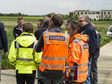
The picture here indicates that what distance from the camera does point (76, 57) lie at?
14.0ft

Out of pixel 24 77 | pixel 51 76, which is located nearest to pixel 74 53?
pixel 51 76

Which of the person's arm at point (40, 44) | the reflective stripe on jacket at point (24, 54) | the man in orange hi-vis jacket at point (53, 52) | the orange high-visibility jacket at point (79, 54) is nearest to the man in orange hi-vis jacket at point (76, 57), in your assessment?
the orange high-visibility jacket at point (79, 54)

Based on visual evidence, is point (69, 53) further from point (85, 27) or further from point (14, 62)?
point (85, 27)

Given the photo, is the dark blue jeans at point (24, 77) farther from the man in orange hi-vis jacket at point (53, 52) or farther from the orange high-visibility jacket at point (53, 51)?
the orange high-visibility jacket at point (53, 51)

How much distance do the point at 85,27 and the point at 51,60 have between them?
191 centimetres

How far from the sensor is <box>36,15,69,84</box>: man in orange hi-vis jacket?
4.21m

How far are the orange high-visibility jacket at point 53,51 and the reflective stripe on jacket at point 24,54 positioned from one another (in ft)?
2.00

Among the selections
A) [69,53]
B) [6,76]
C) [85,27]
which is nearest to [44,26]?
[85,27]

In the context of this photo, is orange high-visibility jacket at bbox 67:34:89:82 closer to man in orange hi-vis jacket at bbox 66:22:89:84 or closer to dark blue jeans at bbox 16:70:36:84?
man in orange hi-vis jacket at bbox 66:22:89:84

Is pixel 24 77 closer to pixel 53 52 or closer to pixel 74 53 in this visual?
pixel 53 52

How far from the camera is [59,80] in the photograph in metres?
4.36

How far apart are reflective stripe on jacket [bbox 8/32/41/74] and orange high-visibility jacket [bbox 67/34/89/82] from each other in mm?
810

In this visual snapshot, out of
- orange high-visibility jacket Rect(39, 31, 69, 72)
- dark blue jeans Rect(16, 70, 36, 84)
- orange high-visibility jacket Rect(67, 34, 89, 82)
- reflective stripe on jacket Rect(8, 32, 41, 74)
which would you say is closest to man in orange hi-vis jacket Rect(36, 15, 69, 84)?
orange high-visibility jacket Rect(39, 31, 69, 72)

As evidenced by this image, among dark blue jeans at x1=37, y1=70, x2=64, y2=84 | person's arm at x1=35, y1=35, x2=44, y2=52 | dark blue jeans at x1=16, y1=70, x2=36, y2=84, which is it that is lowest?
dark blue jeans at x1=16, y1=70, x2=36, y2=84
